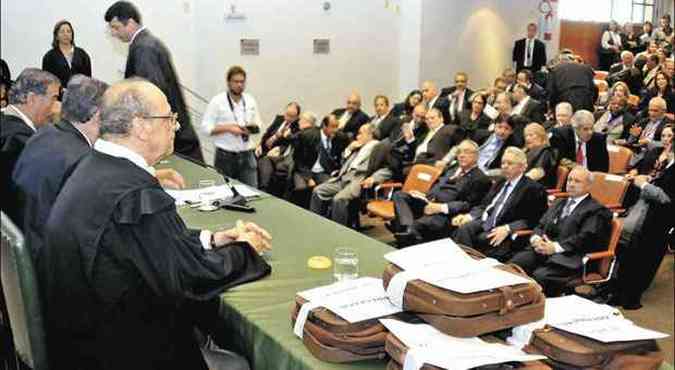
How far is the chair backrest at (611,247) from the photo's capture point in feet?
14.0

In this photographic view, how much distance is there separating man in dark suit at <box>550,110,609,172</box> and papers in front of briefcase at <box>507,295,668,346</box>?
4.31 m

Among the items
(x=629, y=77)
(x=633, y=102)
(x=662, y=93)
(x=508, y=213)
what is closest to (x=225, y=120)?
(x=508, y=213)

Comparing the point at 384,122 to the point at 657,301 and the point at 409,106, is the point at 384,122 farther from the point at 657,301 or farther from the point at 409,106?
the point at 657,301

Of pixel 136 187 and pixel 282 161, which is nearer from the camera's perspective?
pixel 136 187

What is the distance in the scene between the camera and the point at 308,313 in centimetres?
207

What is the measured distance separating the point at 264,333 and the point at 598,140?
4.78 meters

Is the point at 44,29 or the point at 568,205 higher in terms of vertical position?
the point at 44,29

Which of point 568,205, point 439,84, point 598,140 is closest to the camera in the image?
point 568,205

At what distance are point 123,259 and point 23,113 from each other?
206cm

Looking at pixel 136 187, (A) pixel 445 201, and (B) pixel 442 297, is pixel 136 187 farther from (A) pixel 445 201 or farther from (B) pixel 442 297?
(A) pixel 445 201

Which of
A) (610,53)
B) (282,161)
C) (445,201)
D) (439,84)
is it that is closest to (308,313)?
(445,201)

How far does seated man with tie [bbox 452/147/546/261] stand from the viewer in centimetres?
465

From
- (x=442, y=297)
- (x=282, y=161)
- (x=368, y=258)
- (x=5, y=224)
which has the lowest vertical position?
(x=282, y=161)

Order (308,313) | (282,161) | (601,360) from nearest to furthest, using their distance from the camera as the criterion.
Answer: (601,360), (308,313), (282,161)
